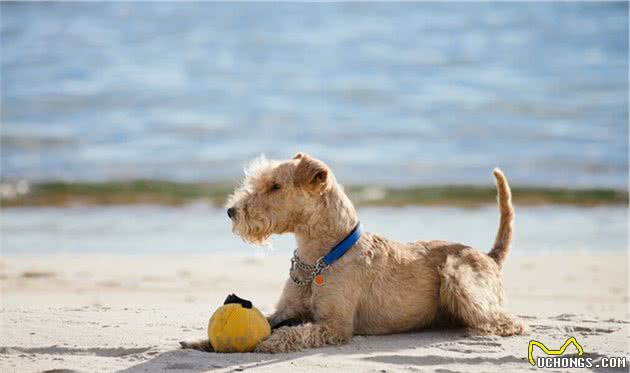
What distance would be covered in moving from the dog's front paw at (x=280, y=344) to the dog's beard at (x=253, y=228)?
66 cm

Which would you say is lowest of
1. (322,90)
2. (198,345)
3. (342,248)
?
(198,345)

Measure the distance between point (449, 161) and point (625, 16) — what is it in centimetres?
1608

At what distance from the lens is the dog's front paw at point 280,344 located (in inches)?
195

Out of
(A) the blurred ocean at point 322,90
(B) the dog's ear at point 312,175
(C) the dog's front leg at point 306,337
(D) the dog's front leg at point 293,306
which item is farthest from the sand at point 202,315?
(A) the blurred ocean at point 322,90

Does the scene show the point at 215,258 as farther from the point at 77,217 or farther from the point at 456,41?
the point at 456,41

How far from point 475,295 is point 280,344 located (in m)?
1.46

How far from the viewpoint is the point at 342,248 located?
5281 millimetres

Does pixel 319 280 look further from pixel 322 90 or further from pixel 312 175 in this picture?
pixel 322 90

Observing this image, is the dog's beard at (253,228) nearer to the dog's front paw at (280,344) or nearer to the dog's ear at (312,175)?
the dog's ear at (312,175)

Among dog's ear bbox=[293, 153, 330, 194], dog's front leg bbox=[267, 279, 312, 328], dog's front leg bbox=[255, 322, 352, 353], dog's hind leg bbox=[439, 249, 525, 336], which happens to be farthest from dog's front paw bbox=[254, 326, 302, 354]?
dog's hind leg bbox=[439, 249, 525, 336]

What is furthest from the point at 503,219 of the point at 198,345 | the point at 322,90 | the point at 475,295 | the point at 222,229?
the point at 322,90

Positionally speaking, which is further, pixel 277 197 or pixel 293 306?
pixel 293 306

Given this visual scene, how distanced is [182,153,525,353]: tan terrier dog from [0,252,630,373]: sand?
131mm

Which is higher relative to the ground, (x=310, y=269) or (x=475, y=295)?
(x=310, y=269)
